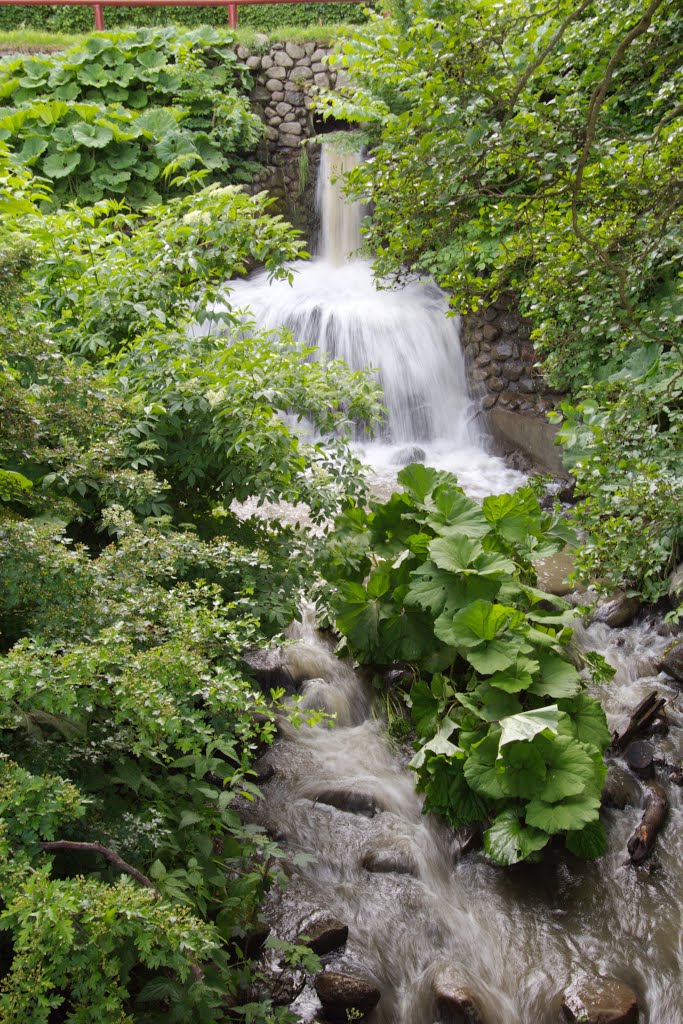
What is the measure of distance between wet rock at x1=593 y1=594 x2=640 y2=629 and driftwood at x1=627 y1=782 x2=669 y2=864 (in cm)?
159

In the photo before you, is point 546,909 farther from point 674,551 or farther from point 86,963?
point 674,551

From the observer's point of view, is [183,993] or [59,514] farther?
[59,514]

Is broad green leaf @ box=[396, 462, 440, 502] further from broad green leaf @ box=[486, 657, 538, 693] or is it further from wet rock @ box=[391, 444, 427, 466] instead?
wet rock @ box=[391, 444, 427, 466]

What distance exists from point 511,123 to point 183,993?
128 inches

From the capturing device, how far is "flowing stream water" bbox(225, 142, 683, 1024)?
3049 mm

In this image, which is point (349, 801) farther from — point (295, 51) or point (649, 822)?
point (295, 51)

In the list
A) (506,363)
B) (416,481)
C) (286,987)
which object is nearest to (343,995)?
(286,987)

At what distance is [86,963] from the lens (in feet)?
5.69

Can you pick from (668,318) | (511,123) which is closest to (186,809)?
(511,123)

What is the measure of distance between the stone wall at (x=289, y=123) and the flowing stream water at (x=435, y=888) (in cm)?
806

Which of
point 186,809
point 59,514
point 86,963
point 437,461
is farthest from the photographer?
point 437,461

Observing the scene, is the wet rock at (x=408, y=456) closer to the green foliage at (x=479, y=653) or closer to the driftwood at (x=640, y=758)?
the green foliage at (x=479, y=653)

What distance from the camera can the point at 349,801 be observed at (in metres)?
3.87

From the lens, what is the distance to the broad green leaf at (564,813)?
10.5ft
